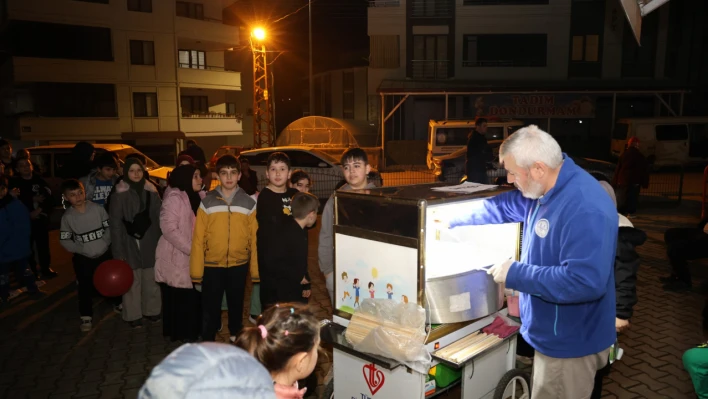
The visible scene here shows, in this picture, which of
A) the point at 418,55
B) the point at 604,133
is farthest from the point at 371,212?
the point at 604,133

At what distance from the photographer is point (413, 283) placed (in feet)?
10.6

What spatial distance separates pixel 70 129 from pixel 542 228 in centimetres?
3049

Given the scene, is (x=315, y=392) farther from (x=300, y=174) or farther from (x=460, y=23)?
(x=460, y=23)

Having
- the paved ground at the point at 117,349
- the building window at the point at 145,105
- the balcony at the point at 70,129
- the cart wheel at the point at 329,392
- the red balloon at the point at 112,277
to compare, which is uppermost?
the building window at the point at 145,105

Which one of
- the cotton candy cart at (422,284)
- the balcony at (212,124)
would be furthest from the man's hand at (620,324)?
the balcony at (212,124)

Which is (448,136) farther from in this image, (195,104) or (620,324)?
(195,104)

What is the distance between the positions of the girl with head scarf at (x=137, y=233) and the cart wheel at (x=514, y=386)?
4.48 metres

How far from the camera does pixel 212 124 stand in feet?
109

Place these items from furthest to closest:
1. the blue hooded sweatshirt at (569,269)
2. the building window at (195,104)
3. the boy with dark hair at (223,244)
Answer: the building window at (195,104) → the boy with dark hair at (223,244) → the blue hooded sweatshirt at (569,269)

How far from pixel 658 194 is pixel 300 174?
13498mm

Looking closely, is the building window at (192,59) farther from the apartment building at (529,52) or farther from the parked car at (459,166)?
the parked car at (459,166)

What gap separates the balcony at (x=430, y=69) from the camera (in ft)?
96.7

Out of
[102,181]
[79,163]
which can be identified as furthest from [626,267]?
[79,163]

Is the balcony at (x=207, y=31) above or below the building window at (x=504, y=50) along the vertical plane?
above
